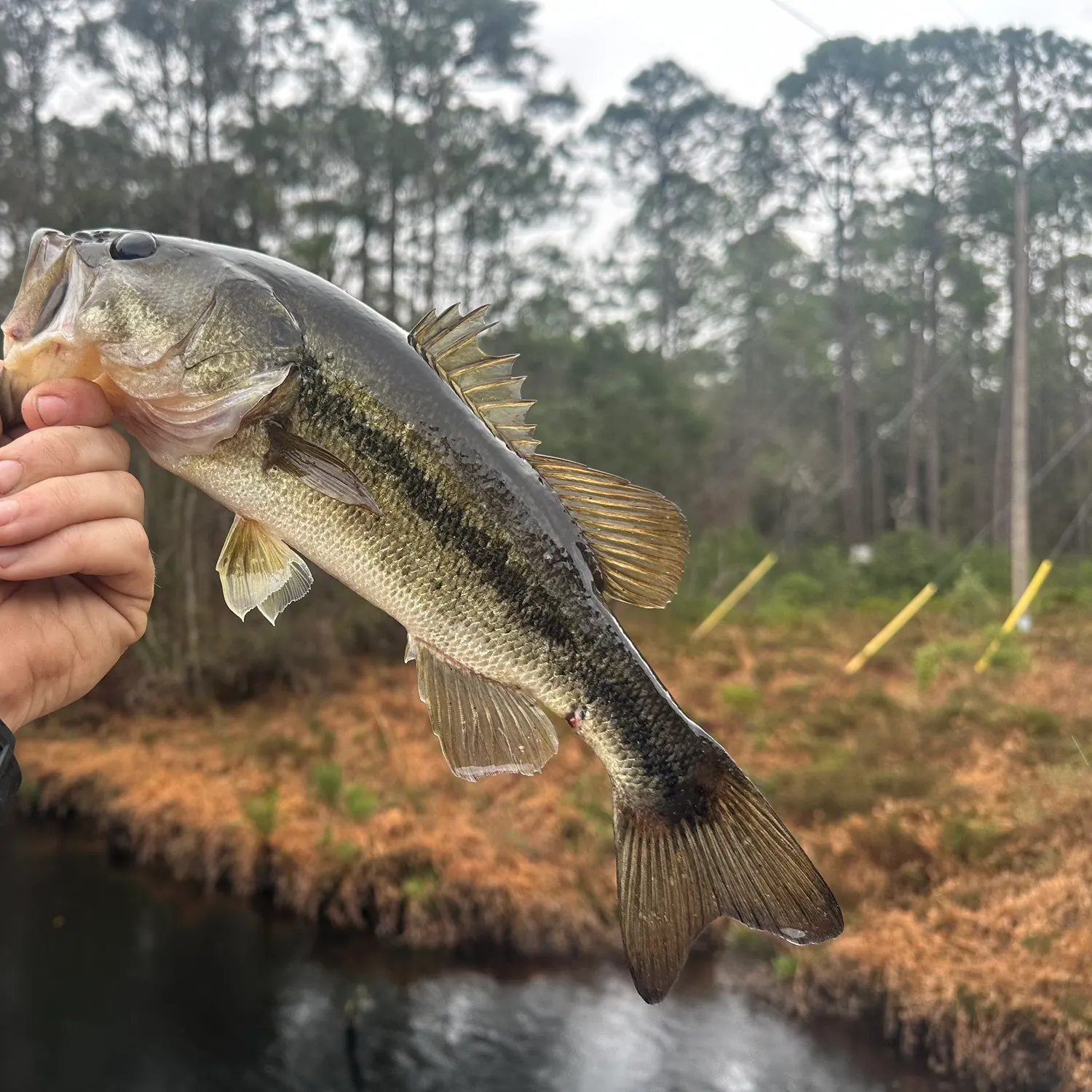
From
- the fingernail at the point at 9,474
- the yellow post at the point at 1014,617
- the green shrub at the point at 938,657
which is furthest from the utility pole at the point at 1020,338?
the fingernail at the point at 9,474

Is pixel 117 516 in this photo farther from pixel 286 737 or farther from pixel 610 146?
pixel 610 146

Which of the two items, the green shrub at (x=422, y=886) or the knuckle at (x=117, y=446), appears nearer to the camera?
the knuckle at (x=117, y=446)

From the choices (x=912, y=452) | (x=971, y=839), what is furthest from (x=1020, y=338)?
(x=912, y=452)

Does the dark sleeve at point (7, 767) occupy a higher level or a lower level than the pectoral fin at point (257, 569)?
lower

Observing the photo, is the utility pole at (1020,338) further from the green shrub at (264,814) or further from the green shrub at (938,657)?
the green shrub at (264,814)

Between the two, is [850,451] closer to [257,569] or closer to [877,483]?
[877,483]
